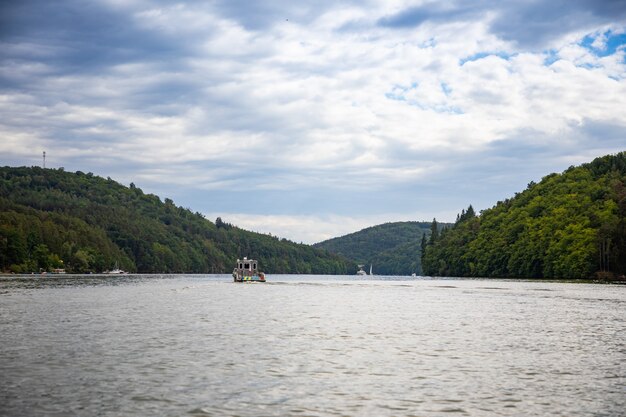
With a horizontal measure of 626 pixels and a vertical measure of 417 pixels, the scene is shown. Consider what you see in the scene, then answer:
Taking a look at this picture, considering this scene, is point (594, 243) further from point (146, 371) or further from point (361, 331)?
point (146, 371)

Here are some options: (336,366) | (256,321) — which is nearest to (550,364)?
(336,366)

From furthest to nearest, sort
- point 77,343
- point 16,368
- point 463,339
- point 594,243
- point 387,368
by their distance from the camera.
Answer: point 594,243
point 463,339
point 77,343
point 387,368
point 16,368

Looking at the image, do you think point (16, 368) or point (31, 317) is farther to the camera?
point (31, 317)

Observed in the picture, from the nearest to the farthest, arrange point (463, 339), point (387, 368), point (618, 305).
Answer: point (387, 368) < point (463, 339) < point (618, 305)

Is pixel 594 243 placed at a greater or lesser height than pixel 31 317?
greater

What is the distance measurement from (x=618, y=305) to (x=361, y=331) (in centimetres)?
4647

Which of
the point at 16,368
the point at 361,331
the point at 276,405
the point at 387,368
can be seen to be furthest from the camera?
the point at 361,331

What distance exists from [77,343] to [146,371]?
39.7 ft

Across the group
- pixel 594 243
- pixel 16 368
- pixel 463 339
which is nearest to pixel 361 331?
pixel 463 339

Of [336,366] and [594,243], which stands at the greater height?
Result: [594,243]

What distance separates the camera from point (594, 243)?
188m

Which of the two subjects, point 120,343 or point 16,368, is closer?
point 16,368

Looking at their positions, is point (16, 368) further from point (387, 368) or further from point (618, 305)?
point (618, 305)

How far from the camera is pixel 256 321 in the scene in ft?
202
